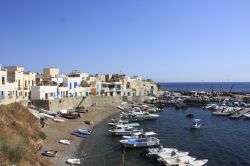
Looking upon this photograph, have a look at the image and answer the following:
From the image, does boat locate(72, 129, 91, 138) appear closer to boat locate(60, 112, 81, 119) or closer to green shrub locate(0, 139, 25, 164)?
boat locate(60, 112, 81, 119)

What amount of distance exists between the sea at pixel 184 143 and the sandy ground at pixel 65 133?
1392 mm

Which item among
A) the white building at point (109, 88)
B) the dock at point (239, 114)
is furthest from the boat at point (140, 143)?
the white building at point (109, 88)

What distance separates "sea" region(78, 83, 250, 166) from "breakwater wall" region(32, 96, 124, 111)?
31.3 ft

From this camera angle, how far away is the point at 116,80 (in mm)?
116312

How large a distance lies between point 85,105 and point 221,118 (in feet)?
105

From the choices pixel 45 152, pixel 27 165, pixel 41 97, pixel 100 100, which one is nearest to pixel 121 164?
pixel 45 152

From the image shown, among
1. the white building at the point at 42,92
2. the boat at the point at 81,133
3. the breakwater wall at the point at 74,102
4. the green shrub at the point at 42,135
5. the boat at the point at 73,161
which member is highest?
the white building at the point at 42,92

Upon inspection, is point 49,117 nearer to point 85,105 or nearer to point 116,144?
point 116,144

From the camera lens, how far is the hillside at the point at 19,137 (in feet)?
105

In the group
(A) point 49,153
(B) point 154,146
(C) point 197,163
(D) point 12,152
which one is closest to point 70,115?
(B) point 154,146

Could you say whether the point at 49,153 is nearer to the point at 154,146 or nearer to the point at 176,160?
the point at 176,160

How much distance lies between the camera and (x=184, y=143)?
54.8 metres

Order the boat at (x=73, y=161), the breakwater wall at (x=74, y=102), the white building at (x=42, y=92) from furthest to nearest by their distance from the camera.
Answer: the white building at (x=42, y=92) → the breakwater wall at (x=74, y=102) → the boat at (x=73, y=161)

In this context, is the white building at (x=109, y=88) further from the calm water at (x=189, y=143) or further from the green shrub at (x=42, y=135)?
the green shrub at (x=42, y=135)
